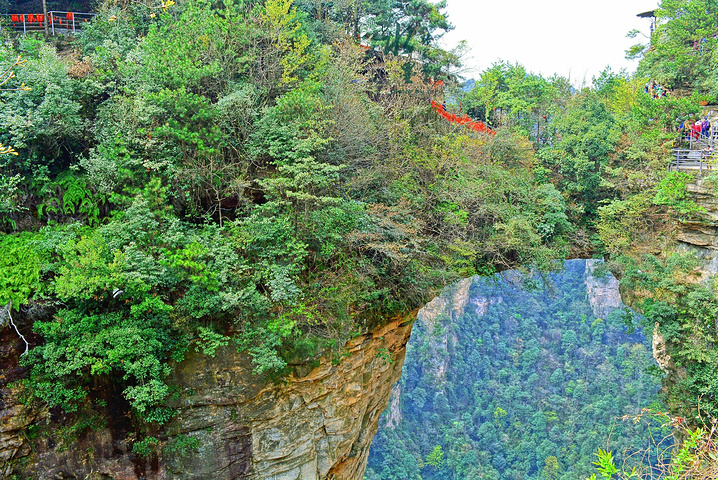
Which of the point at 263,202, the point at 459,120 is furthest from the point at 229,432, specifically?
the point at 459,120

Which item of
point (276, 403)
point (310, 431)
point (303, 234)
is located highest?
point (303, 234)

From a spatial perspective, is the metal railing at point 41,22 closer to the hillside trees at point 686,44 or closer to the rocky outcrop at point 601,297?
the hillside trees at point 686,44

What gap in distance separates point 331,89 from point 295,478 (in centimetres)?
667

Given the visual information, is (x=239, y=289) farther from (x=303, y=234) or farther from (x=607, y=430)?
(x=607, y=430)

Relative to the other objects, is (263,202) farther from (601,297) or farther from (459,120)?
(601,297)

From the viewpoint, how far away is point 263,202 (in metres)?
8.80

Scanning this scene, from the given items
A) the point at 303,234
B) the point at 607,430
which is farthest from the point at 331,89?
the point at 607,430

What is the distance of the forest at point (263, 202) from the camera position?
6785 millimetres

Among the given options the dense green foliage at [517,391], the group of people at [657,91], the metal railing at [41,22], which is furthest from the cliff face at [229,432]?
the dense green foliage at [517,391]

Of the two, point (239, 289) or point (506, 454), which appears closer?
point (239, 289)

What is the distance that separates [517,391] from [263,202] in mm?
30285

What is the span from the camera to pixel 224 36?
8688mm

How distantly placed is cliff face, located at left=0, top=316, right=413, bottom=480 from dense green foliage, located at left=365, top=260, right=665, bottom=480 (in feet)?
69.6

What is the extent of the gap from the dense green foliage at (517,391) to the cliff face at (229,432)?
21.2 m
